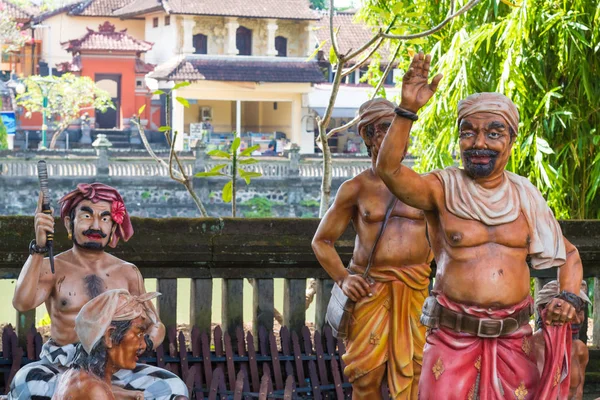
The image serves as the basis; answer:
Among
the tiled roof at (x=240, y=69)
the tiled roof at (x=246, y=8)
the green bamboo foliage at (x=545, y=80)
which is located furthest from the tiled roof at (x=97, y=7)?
the green bamboo foliage at (x=545, y=80)

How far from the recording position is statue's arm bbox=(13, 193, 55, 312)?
15.8ft

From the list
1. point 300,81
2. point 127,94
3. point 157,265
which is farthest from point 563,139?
point 127,94

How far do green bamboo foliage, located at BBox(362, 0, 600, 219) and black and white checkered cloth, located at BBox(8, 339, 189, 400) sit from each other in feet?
13.9

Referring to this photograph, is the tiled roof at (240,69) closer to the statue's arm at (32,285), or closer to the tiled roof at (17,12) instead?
the tiled roof at (17,12)

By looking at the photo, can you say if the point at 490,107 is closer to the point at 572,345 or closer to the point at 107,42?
the point at 572,345

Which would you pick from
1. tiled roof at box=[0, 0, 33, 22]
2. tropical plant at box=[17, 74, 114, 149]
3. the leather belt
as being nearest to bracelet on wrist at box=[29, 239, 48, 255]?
the leather belt

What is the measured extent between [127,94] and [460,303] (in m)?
39.1

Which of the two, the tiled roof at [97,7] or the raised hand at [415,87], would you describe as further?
the tiled roof at [97,7]

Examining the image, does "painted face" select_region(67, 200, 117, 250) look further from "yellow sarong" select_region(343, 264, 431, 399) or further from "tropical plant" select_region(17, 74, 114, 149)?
"tropical plant" select_region(17, 74, 114, 149)

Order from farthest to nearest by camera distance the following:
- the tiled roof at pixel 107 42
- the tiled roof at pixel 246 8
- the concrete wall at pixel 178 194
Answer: the tiled roof at pixel 107 42 → the tiled roof at pixel 246 8 → the concrete wall at pixel 178 194

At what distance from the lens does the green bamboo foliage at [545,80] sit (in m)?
8.65

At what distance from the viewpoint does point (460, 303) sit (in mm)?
4293

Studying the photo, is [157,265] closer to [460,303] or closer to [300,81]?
[460,303]

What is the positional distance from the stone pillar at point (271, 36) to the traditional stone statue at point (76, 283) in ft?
110
